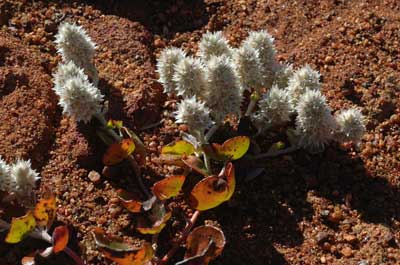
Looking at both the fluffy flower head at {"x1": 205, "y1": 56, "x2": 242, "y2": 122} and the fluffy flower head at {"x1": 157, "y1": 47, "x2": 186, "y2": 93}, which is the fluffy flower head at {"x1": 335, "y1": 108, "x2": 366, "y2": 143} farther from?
the fluffy flower head at {"x1": 157, "y1": 47, "x2": 186, "y2": 93}

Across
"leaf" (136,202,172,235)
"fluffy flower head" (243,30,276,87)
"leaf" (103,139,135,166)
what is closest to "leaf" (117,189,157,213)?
"leaf" (136,202,172,235)

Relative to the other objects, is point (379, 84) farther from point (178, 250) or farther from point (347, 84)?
point (178, 250)

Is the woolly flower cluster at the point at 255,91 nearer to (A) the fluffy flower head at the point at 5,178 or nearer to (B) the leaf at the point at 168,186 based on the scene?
(B) the leaf at the point at 168,186

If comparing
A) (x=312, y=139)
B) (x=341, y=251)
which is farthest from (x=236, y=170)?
(x=341, y=251)

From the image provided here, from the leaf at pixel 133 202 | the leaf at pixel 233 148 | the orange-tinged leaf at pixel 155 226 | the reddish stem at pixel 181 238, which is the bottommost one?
the reddish stem at pixel 181 238

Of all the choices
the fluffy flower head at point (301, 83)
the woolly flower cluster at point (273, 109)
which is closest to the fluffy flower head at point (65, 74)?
the woolly flower cluster at point (273, 109)
